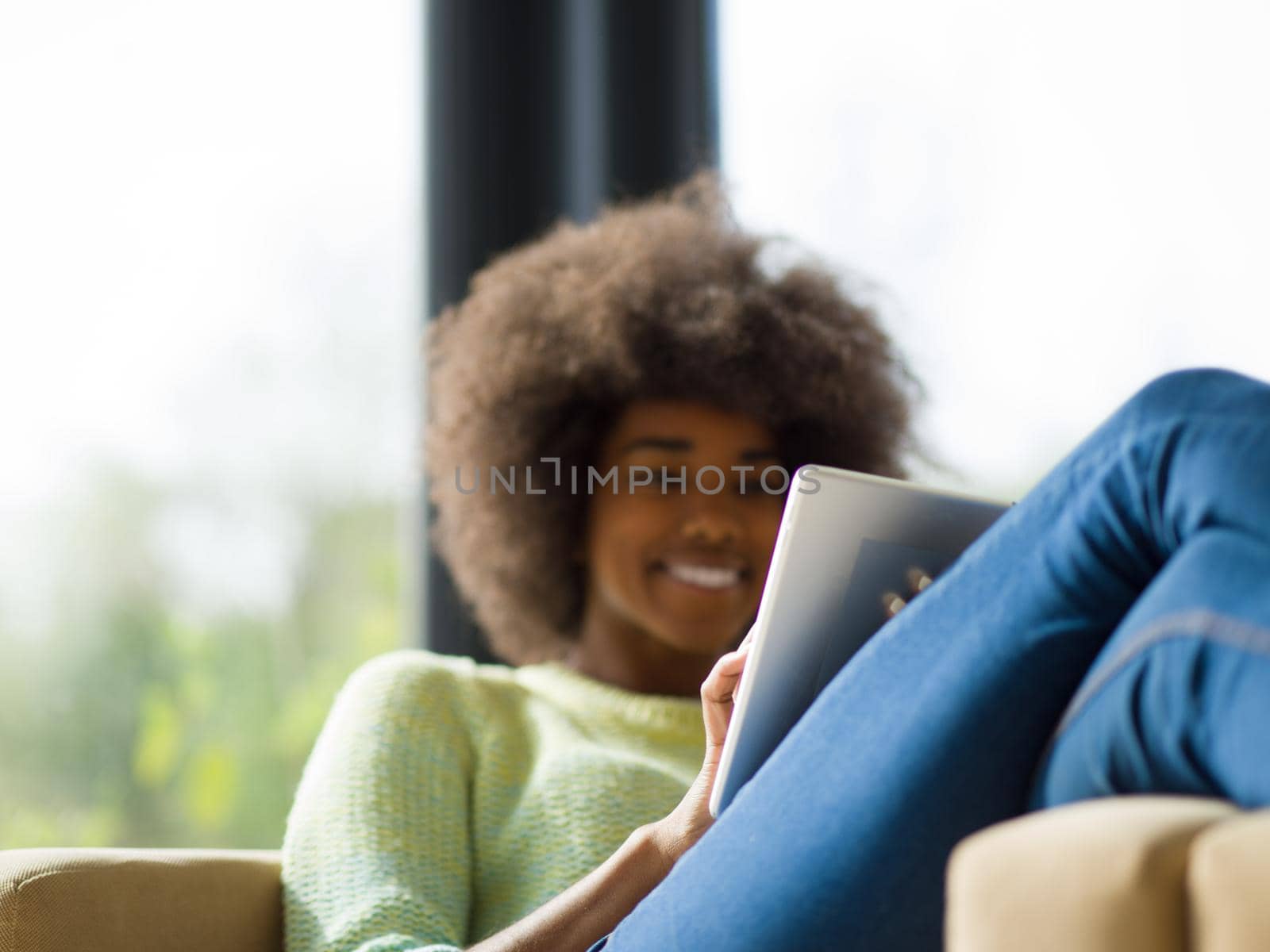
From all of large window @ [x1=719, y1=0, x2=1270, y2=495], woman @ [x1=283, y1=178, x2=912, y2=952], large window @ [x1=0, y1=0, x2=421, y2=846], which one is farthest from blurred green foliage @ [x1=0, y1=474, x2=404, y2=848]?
large window @ [x1=719, y1=0, x2=1270, y2=495]

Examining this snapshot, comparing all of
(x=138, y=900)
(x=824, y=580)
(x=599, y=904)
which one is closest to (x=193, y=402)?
(x=138, y=900)

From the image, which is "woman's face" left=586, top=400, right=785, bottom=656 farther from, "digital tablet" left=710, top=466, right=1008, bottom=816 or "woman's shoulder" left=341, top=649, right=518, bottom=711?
"digital tablet" left=710, top=466, right=1008, bottom=816

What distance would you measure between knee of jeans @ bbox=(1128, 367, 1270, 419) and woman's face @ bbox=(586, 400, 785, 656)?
0.95 metres

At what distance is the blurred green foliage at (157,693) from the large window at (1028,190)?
865mm

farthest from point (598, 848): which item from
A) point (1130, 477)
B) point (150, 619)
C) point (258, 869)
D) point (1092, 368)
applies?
point (1092, 368)

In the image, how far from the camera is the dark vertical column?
7.62 feet

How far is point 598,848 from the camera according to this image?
1356 millimetres

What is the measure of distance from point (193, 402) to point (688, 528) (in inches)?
29.8

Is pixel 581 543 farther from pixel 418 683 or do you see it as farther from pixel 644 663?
pixel 418 683

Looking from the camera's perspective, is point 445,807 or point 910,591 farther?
point 445,807

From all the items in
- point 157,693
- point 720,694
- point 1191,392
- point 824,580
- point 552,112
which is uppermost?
point 552,112

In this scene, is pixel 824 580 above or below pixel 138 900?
above

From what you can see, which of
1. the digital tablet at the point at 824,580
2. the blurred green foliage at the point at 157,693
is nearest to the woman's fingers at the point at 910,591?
the digital tablet at the point at 824,580

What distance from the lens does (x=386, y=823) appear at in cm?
127
